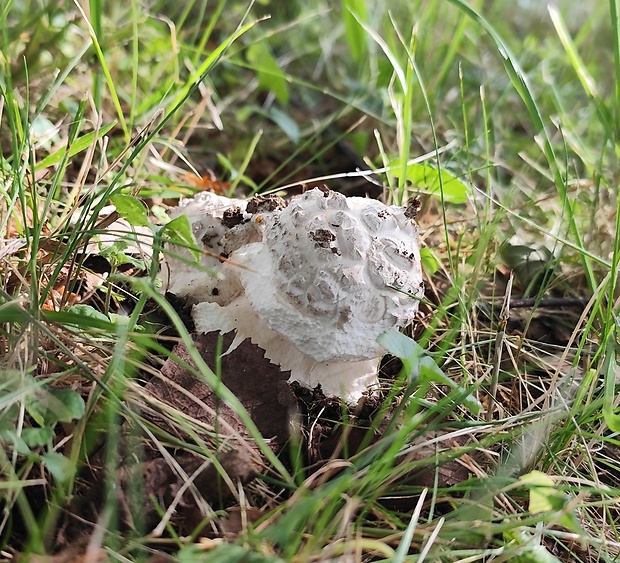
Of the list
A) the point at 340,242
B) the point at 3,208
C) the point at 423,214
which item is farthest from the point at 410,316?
the point at 3,208

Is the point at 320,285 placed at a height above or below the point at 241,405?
above

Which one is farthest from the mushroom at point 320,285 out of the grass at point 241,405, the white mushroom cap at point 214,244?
the grass at point 241,405

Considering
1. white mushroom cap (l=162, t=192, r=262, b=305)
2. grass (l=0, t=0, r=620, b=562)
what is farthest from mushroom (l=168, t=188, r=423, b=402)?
grass (l=0, t=0, r=620, b=562)

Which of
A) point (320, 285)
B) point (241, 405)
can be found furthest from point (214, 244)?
point (241, 405)

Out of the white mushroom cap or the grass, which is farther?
the white mushroom cap

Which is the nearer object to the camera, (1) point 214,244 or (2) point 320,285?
(2) point 320,285

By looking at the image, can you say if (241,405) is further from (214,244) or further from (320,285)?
(214,244)

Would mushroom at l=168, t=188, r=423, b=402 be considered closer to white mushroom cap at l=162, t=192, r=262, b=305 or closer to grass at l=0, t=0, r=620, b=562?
white mushroom cap at l=162, t=192, r=262, b=305

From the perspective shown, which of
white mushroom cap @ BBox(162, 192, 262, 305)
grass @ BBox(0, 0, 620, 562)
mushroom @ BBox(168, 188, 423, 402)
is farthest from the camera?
white mushroom cap @ BBox(162, 192, 262, 305)

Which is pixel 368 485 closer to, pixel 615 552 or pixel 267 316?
pixel 267 316
